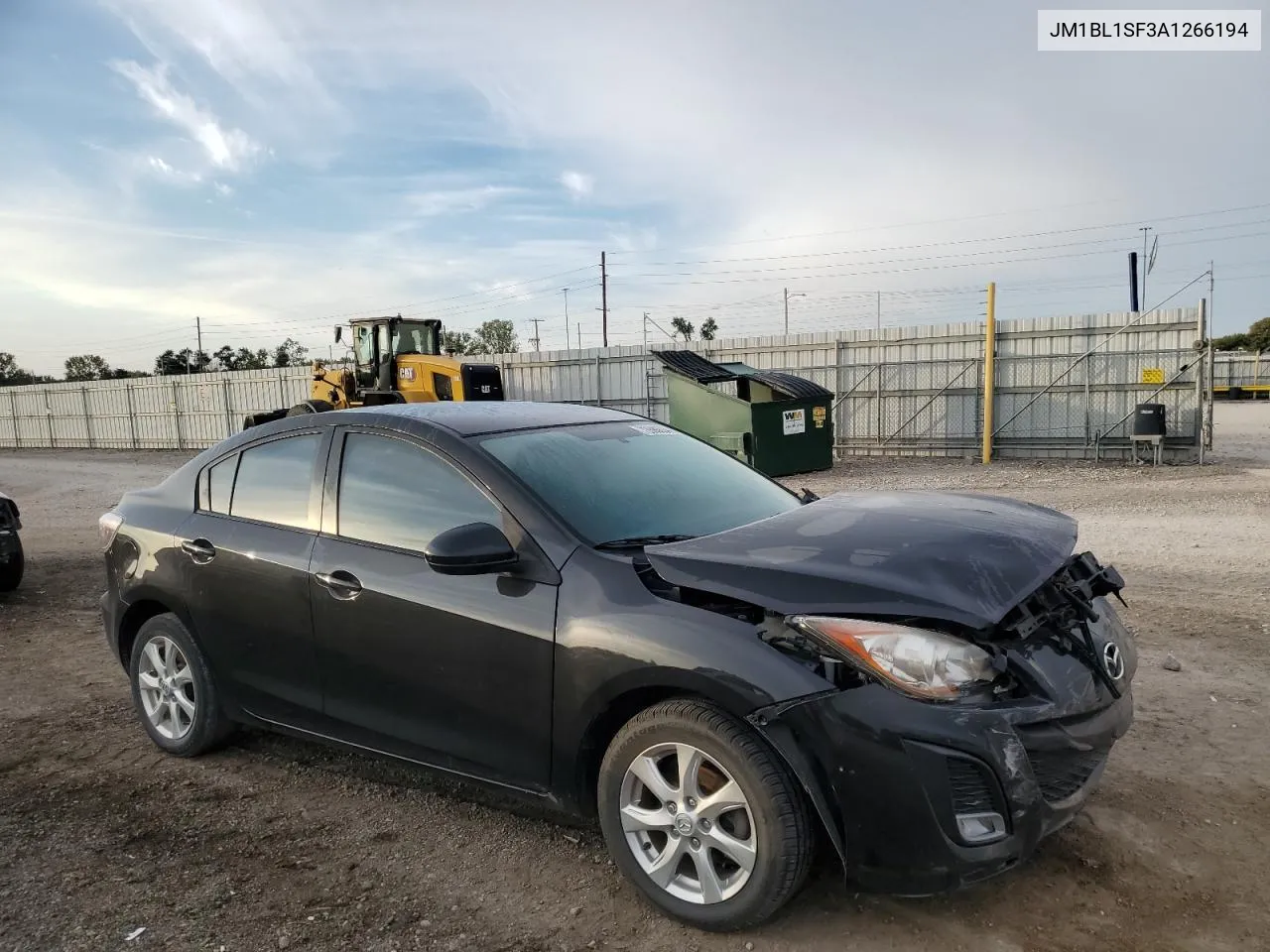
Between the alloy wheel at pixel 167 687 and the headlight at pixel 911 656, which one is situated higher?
the headlight at pixel 911 656

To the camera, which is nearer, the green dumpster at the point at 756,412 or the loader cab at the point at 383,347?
the green dumpster at the point at 756,412

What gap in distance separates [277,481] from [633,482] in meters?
1.57

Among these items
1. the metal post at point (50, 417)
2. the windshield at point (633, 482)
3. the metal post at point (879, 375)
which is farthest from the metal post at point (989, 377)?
the metal post at point (50, 417)

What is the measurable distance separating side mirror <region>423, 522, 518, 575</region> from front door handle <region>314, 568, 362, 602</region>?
575mm

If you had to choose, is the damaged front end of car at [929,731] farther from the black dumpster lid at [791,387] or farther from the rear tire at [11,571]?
the black dumpster lid at [791,387]

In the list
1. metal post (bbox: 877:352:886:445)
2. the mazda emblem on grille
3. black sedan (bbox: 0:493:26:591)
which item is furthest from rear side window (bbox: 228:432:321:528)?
metal post (bbox: 877:352:886:445)

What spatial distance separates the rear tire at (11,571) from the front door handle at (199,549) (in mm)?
4705

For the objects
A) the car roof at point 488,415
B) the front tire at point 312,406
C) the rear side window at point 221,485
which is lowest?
the rear side window at point 221,485

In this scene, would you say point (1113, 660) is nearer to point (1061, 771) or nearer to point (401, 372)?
point (1061, 771)

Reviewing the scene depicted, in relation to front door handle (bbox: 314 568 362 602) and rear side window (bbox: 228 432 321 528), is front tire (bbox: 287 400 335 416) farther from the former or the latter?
front door handle (bbox: 314 568 362 602)

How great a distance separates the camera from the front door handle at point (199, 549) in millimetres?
3875

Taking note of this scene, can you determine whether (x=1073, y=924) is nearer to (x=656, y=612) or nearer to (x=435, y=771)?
(x=656, y=612)

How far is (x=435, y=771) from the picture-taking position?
3.23m

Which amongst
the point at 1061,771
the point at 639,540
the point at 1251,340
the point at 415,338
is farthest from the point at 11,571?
the point at 1251,340
